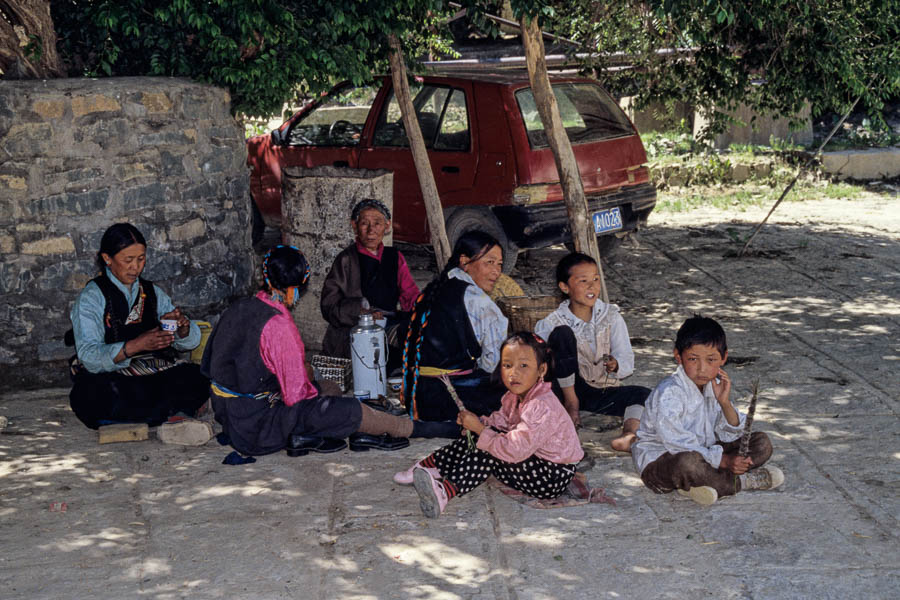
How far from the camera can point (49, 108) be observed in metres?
5.99

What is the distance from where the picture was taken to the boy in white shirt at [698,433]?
4.30 m

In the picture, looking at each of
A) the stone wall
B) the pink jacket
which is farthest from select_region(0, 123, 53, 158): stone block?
the pink jacket

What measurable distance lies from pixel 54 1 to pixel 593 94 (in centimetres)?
443

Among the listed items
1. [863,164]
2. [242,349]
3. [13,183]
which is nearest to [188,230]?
[13,183]

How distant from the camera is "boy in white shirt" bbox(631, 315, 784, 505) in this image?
430cm

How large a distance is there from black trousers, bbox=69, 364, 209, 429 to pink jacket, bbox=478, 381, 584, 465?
206cm

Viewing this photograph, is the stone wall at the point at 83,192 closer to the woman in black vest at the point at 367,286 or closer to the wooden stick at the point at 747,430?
the woman in black vest at the point at 367,286

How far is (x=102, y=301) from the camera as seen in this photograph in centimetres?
523

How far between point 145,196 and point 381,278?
165 cm

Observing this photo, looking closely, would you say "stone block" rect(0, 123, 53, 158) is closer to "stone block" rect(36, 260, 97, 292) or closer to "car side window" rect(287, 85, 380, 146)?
"stone block" rect(36, 260, 97, 292)

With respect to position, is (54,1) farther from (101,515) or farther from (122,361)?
(101,515)

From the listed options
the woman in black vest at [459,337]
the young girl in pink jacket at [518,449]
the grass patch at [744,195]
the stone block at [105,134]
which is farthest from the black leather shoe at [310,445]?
the grass patch at [744,195]

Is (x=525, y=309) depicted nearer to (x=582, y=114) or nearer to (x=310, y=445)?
(x=310, y=445)

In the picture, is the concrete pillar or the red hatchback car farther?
the red hatchback car
